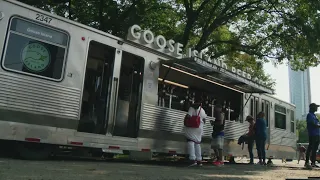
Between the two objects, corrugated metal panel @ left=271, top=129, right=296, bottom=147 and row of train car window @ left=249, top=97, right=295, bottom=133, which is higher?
row of train car window @ left=249, top=97, right=295, bottom=133

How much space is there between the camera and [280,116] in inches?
618

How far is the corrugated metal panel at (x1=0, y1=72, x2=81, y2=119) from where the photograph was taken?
643 cm

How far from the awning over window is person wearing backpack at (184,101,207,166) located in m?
1.26

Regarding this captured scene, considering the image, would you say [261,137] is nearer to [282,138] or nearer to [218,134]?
[218,134]

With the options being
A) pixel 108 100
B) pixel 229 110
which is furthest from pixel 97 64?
pixel 229 110

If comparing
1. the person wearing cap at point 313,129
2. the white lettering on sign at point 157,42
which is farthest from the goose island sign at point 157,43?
the person wearing cap at point 313,129

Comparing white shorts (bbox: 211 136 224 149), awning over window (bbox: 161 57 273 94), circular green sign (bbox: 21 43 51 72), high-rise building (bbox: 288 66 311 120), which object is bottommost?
white shorts (bbox: 211 136 224 149)

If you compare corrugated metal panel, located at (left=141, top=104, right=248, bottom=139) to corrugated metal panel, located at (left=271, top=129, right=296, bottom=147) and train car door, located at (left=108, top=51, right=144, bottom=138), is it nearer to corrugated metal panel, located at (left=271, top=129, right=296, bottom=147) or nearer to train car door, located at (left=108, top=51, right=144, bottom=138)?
train car door, located at (left=108, top=51, right=144, bottom=138)

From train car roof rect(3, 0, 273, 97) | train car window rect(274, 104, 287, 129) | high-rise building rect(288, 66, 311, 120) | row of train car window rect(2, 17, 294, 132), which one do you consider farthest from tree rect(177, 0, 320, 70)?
high-rise building rect(288, 66, 311, 120)

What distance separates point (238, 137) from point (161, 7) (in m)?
8.73

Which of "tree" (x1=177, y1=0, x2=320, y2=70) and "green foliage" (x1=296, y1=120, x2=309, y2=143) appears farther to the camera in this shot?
"green foliage" (x1=296, y1=120, x2=309, y2=143)

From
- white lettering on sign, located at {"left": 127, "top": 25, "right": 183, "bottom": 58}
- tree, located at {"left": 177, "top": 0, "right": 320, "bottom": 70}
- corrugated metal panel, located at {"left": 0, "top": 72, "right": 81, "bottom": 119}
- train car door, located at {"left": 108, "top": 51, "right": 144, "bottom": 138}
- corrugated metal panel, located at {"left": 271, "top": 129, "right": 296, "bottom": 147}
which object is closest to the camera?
corrugated metal panel, located at {"left": 0, "top": 72, "right": 81, "bottom": 119}

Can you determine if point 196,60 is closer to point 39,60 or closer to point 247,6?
point 39,60

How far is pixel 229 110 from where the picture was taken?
12695 millimetres
